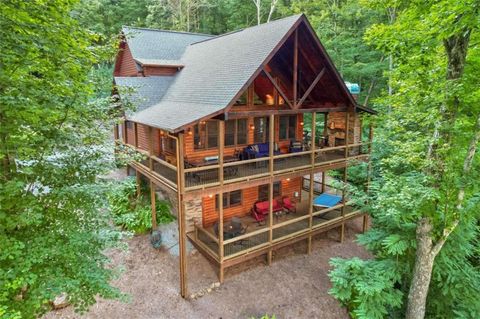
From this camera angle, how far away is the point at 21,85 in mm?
4602

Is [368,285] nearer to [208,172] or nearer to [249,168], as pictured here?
[249,168]

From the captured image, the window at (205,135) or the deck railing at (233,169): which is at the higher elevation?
the window at (205,135)

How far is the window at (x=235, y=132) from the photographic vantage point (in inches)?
539

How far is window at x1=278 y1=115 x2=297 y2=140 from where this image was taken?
15.5m

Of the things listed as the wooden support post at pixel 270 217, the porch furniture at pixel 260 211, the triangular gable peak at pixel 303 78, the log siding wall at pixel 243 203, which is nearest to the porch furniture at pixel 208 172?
the wooden support post at pixel 270 217

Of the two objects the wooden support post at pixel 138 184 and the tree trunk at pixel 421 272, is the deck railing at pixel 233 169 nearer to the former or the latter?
the wooden support post at pixel 138 184

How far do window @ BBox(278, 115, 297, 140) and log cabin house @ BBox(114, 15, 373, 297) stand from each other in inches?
2.5

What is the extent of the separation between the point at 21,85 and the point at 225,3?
35495mm

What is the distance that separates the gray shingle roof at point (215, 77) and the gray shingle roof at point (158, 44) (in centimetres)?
251

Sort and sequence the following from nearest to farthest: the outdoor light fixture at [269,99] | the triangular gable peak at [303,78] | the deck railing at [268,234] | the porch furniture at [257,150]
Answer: the deck railing at [268,234]
the triangular gable peak at [303,78]
the porch furniture at [257,150]
the outdoor light fixture at [269,99]

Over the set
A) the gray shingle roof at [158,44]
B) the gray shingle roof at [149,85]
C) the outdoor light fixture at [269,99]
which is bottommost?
the outdoor light fixture at [269,99]

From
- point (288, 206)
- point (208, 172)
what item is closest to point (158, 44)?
point (208, 172)

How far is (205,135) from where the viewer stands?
13312 millimetres

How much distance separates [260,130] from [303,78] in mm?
3288
